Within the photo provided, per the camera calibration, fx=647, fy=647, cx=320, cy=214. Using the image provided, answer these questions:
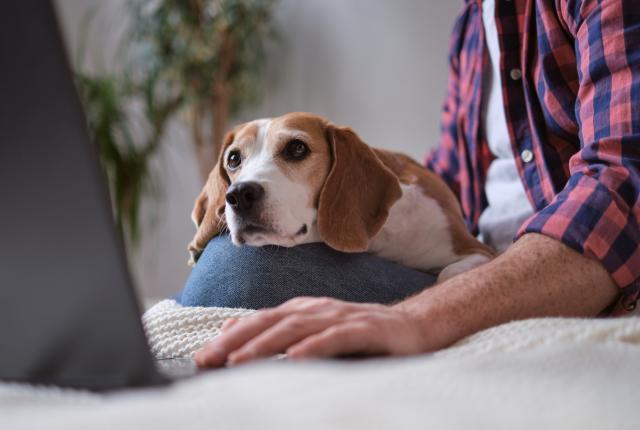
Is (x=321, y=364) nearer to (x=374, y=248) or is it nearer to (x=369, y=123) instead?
(x=374, y=248)

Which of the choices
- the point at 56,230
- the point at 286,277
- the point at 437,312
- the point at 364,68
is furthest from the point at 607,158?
the point at 364,68

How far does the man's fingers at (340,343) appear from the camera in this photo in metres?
0.65

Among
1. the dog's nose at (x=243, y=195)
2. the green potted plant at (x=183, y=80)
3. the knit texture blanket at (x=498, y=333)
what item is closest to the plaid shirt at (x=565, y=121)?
the knit texture blanket at (x=498, y=333)

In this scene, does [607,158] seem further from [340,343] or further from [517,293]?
[340,343]

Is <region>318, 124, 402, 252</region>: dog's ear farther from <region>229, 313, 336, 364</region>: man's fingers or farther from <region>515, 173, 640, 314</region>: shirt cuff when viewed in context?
<region>229, 313, 336, 364</region>: man's fingers

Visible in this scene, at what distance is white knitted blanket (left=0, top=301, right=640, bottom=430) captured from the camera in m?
0.42

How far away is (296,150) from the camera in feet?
5.08

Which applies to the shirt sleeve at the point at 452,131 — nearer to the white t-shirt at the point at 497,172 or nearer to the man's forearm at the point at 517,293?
the white t-shirt at the point at 497,172

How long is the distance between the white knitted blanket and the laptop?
0.11 ft

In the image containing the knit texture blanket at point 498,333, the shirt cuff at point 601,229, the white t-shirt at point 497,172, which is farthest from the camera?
the white t-shirt at point 497,172

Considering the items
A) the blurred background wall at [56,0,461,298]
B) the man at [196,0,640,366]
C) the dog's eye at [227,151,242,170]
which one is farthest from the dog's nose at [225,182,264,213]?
the blurred background wall at [56,0,461,298]

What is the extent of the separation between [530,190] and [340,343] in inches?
36.6

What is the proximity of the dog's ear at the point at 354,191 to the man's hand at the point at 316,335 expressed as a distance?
1.99 feet

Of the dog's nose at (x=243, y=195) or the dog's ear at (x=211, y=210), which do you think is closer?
the dog's nose at (x=243, y=195)
